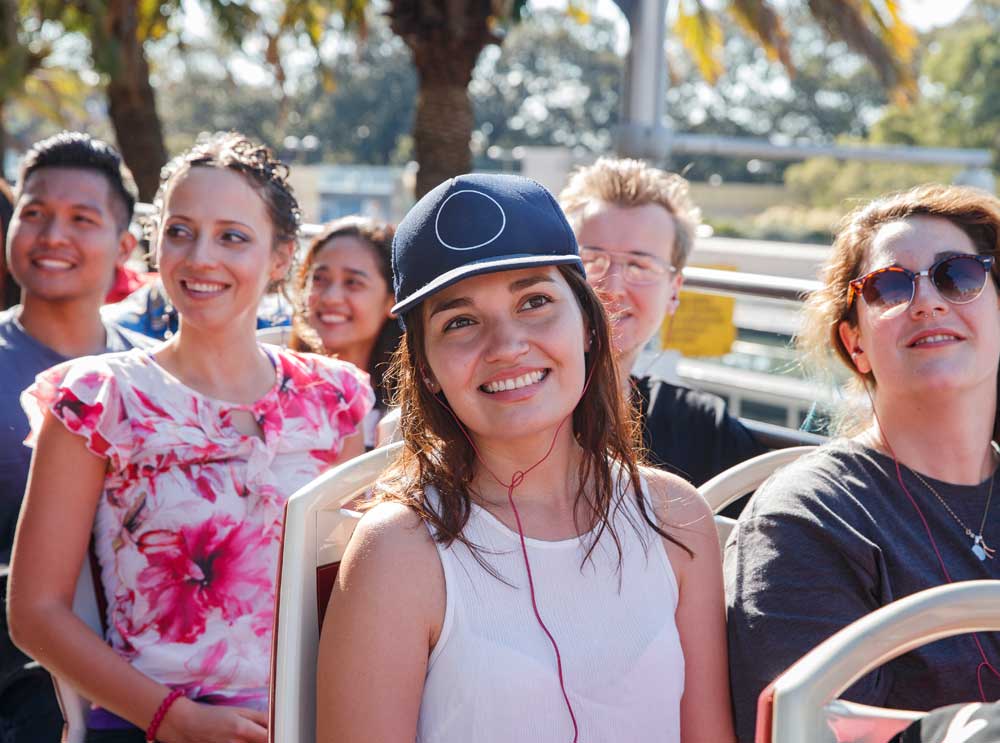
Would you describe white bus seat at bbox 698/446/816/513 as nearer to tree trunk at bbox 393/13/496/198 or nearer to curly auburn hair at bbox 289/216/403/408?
curly auburn hair at bbox 289/216/403/408

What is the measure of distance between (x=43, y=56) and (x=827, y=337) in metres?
14.8

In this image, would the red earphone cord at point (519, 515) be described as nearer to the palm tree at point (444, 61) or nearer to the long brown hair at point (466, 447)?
the long brown hair at point (466, 447)

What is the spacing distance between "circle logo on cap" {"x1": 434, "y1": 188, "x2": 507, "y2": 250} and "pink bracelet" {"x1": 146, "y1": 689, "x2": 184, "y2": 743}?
1081 millimetres

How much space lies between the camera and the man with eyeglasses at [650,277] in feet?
8.94

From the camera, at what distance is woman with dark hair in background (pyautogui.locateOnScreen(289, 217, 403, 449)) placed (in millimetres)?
3756

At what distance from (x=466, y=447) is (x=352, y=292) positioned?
1980 millimetres

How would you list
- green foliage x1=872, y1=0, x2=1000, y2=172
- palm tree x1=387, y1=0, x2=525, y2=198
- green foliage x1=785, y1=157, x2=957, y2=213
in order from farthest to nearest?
1. green foliage x1=872, y1=0, x2=1000, y2=172
2. green foliage x1=785, y1=157, x2=957, y2=213
3. palm tree x1=387, y1=0, x2=525, y2=198

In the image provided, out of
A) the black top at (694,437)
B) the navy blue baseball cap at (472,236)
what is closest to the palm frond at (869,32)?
the black top at (694,437)

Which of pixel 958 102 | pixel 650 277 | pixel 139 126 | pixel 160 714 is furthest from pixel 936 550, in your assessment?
pixel 958 102

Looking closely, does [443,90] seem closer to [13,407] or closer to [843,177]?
[13,407]

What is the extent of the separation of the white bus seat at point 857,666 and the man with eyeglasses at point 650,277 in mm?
1432

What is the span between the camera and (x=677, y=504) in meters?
1.91

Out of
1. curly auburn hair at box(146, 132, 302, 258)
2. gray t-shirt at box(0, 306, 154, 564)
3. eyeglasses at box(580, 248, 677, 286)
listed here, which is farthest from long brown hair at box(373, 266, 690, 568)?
gray t-shirt at box(0, 306, 154, 564)

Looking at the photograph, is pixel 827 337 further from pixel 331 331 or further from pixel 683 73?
pixel 683 73
